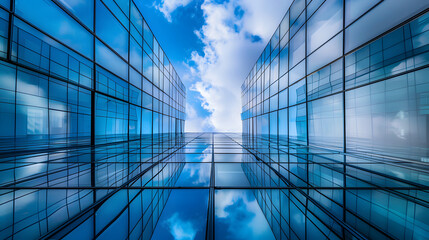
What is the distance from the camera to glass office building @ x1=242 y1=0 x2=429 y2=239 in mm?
2504

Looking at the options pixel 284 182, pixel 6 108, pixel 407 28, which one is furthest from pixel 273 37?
pixel 6 108

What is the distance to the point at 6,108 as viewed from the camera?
53.6 ft

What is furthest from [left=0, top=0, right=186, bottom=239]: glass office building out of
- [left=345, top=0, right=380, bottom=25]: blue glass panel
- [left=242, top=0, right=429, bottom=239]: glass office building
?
[left=345, top=0, right=380, bottom=25]: blue glass panel

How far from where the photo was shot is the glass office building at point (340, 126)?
8.21 ft

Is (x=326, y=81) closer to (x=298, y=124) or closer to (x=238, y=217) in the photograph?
(x=298, y=124)

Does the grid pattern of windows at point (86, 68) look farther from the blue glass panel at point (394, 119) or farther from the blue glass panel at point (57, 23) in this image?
the blue glass panel at point (394, 119)

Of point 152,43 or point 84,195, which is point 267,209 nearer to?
point 84,195

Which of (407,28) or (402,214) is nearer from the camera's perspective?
(402,214)

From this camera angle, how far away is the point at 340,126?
8.47 metres

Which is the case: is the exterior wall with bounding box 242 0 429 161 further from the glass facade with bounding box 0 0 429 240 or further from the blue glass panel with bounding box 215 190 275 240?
the blue glass panel with bounding box 215 190 275 240

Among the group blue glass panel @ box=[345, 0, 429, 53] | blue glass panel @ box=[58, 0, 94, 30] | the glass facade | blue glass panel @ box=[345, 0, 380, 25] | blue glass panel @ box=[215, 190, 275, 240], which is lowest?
blue glass panel @ box=[215, 190, 275, 240]

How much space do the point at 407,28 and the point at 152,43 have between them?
1874 centimetres

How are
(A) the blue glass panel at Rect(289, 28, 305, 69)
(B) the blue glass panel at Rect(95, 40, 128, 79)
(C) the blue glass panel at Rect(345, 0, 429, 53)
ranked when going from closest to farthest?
(C) the blue glass panel at Rect(345, 0, 429, 53) → (B) the blue glass panel at Rect(95, 40, 128, 79) → (A) the blue glass panel at Rect(289, 28, 305, 69)

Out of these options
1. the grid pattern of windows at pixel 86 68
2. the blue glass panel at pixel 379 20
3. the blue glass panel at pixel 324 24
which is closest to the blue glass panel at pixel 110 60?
the grid pattern of windows at pixel 86 68
